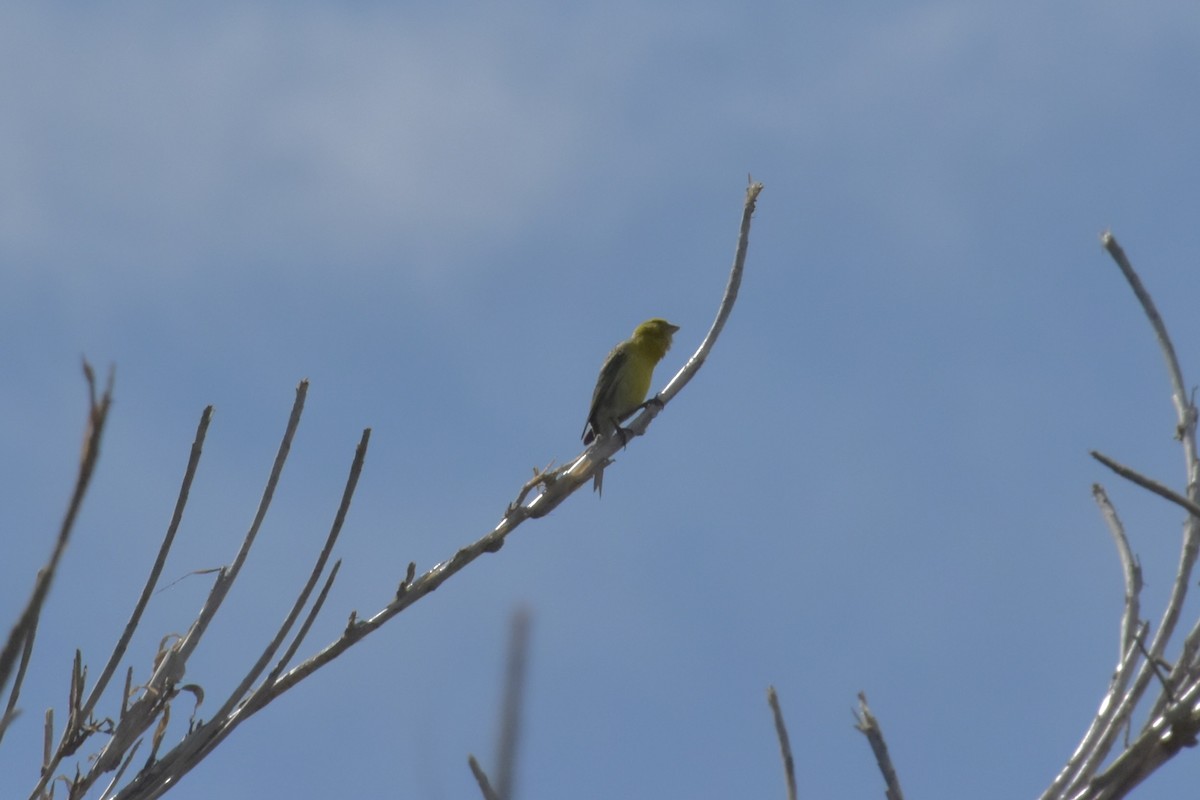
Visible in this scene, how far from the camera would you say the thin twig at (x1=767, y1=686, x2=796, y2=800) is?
325 centimetres

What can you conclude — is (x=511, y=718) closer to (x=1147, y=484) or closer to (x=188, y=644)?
(x=1147, y=484)

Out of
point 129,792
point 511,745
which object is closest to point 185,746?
point 129,792

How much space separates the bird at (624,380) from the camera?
13.6 meters

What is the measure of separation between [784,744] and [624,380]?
10.4 meters

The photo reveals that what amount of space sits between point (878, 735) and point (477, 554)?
153cm

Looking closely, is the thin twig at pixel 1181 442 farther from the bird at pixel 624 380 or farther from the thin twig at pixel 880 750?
the bird at pixel 624 380

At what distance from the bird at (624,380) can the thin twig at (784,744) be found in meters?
9.65

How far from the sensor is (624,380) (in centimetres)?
1371

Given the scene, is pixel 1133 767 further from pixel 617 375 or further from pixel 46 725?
pixel 617 375

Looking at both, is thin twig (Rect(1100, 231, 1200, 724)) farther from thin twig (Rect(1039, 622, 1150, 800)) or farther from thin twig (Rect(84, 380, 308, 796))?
thin twig (Rect(84, 380, 308, 796))

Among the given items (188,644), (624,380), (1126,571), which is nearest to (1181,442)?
(1126,571)

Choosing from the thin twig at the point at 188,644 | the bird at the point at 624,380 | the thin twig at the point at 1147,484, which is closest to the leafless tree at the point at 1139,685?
the thin twig at the point at 1147,484

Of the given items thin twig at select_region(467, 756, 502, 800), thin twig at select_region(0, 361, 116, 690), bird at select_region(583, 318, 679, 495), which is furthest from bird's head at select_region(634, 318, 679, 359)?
thin twig at select_region(0, 361, 116, 690)

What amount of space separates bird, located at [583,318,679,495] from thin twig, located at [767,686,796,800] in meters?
9.65
